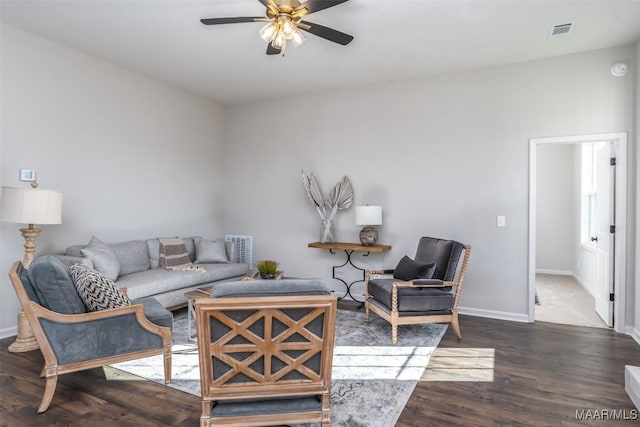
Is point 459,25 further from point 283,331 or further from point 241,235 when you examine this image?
point 241,235

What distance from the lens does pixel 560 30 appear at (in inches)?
132

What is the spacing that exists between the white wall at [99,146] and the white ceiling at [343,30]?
306 mm

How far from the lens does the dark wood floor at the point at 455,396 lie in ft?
6.87

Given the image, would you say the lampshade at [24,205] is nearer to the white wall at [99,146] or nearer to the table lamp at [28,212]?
the table lamp at [28,212]

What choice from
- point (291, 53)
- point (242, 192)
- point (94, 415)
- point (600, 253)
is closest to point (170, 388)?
point (94, 415)

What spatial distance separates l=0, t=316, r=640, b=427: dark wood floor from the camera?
2094 millimetres

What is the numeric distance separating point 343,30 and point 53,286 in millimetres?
3155

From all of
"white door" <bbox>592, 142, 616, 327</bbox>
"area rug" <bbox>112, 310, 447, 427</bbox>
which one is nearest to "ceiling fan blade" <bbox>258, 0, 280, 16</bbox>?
"area rug" <bbox>112, 310, 447, 427</bbox>

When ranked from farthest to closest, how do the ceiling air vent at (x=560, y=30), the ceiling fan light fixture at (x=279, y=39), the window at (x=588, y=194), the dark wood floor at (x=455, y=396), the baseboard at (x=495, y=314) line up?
the window at (x=588, y=194)
the baseboard at (x=495, y=314)
the ceiling air vent at (x=560, y=30)
the ceiling fan light fixture at (x=279, y=39)
the dark wood floor at (x=455, y=396)

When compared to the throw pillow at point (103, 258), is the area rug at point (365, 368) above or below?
below
